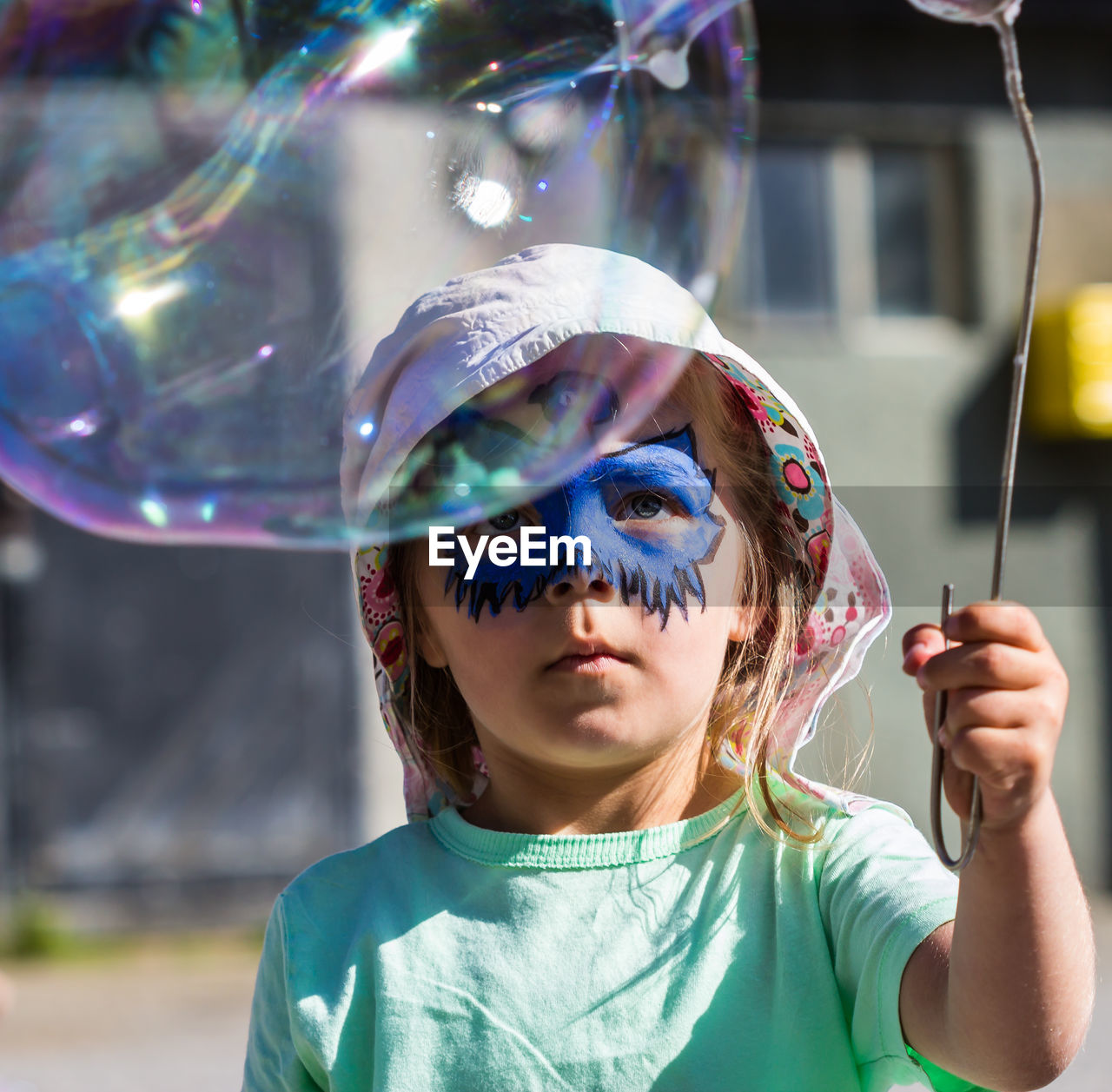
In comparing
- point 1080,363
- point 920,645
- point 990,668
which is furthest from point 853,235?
point 990,668

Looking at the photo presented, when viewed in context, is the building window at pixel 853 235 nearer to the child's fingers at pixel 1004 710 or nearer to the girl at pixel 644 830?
the girl at pixel 644 830

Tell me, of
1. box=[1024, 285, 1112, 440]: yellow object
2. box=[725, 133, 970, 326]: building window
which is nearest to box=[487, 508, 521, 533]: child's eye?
box=[725, 133, 970, 326]: building window

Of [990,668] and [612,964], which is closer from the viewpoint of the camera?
[990,668]

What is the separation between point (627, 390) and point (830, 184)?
6.18m

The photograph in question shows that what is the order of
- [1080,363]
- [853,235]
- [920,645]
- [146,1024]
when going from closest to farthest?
1. [920,645]
2. [146,1024]
3. [1080,363]
4. [853,235]

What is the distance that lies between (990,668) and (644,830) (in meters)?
0.49

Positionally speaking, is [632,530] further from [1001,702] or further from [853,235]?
[853,235]

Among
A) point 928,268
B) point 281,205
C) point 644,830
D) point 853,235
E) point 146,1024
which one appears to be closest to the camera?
point 644,830

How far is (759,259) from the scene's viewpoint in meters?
7.16

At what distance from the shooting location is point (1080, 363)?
6953 millimetres

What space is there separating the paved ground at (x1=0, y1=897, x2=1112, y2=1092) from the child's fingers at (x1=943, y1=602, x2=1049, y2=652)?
400cm

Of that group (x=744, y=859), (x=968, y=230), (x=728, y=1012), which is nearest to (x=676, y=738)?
(x=744, y=859)

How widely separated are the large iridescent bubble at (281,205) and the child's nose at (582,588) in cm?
53

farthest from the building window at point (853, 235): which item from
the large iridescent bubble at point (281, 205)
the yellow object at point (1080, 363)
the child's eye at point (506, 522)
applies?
the child's eye at point (506, 522)
